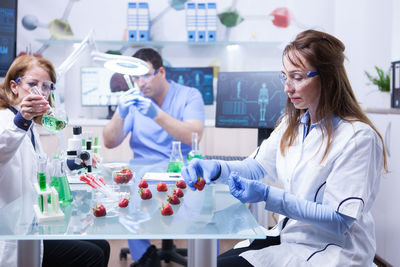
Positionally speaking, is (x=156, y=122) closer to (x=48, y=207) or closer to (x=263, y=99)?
(x=263, y=99)

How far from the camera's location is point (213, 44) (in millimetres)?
3908

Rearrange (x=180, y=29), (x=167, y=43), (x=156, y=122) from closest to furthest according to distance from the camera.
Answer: (x=156, y=122), (x=167, y=43), (x=180, y=29)

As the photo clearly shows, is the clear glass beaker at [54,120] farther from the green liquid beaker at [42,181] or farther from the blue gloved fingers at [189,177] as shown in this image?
the blue gloved fingers at [189,177]

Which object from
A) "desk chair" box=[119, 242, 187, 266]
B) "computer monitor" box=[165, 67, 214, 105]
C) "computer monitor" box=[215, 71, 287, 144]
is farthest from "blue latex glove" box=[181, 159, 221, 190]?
"computer monitor" box=[165, 67, 214, 105]

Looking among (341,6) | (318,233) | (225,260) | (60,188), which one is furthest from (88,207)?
(341,6)

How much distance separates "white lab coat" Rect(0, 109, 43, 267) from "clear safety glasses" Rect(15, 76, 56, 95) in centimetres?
15

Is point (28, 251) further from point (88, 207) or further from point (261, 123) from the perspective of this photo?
point (261, 123)

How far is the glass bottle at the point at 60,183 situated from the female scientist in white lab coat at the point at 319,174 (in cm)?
43

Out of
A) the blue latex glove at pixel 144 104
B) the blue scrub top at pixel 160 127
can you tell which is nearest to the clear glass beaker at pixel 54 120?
the blue latex glove at pixel 144 104

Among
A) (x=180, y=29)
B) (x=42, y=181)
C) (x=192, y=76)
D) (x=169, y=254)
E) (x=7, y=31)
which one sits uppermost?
(x=180, y=29)

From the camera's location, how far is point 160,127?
2.67 m

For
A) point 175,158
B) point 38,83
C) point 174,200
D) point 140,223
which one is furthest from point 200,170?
point 38,83

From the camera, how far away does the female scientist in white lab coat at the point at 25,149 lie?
4.90ft

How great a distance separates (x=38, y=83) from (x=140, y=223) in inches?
38.7
